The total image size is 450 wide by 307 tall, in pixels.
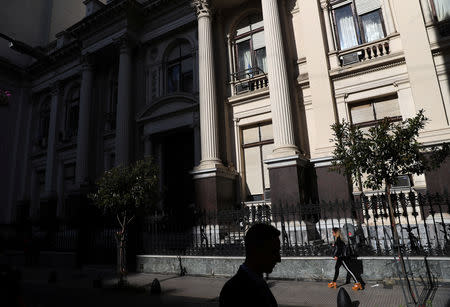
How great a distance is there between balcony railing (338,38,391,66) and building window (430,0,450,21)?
1.88 meters

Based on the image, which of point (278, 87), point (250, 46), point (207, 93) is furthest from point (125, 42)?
point (278, 87)

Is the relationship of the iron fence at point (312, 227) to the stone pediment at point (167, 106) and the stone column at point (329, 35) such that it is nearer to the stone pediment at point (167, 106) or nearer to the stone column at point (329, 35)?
the stone column at point (329, 35)

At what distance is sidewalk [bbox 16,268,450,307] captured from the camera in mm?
6441

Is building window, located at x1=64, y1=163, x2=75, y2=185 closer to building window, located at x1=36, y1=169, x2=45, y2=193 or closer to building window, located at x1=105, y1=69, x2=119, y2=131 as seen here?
building window, located at x1=36, y1=169, x2=45, y2=193

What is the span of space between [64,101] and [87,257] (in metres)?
13.8

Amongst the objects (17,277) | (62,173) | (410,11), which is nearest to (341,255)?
(17,277)

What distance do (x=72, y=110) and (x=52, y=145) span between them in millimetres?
2794

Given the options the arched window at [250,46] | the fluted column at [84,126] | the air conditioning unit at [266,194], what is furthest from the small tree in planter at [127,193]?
A: the fluted column at [84,126]

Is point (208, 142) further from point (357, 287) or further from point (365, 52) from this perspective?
point (357, 287)

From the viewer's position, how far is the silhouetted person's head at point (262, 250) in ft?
6.94

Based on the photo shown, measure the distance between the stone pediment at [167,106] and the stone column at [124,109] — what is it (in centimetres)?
79

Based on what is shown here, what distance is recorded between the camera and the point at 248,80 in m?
15.0

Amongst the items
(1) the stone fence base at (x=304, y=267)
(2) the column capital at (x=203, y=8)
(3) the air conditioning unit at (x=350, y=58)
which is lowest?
(1) the stone fence base at (x=304, y=267)

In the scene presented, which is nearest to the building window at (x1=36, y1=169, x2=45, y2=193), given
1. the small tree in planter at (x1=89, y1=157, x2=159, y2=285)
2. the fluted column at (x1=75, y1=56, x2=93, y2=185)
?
the fluted column at (x1=75, y1=56, x2=93, y2=185)
